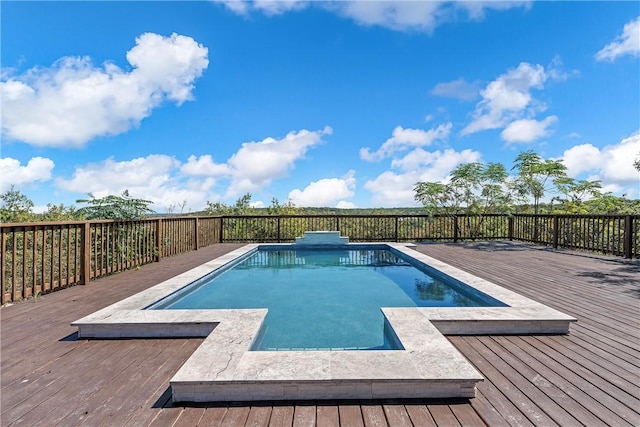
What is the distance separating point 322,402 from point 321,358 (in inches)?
10.5

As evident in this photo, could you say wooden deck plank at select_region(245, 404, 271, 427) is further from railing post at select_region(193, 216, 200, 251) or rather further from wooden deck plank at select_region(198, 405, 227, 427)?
railing post at select_region(193, 216, 200, 251)

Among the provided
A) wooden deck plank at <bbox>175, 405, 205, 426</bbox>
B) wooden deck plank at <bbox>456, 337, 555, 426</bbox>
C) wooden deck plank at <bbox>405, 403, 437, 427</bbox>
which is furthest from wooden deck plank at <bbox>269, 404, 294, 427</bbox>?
wooden deck plank at <bbox>456, 337, 555, 426</bbox>

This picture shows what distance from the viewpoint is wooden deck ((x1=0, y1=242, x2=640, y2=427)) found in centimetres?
145

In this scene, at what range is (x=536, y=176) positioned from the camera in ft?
32.1

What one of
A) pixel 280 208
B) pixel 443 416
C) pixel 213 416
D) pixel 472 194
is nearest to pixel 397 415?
pixel 443 416

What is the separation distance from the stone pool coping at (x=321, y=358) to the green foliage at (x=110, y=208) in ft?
10.0

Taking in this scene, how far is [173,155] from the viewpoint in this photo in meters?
12.6

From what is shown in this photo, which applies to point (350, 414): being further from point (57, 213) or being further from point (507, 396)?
point (57, 213)

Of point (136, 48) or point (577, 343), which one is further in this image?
point (136, 48)

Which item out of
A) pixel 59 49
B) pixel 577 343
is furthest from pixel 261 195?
pixel 577 343

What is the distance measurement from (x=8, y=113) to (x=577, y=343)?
8.10 meters

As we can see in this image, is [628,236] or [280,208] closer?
[628,236]

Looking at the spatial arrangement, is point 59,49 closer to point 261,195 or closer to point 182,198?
point 182,198

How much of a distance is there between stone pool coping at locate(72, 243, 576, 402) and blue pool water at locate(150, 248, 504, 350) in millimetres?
291
